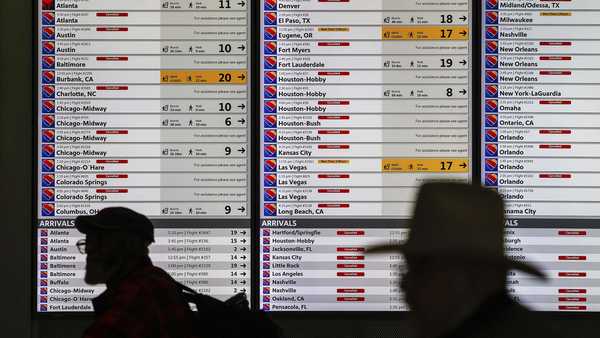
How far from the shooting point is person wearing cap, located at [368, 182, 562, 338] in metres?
1.70

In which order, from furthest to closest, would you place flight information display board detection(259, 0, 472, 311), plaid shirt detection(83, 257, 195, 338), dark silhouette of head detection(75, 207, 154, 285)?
1. flight information display board detection(259, 0, 472, 311)
2. dark silhouette of head detection(75, 207, 154, 285)
3. plaid shirt detection(83, 257, 195, 338)

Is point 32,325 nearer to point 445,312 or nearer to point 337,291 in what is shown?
point 337,291

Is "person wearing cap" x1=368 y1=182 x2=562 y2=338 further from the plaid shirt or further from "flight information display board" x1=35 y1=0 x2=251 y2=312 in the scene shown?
"flight information display board" x1=35 y1=0 x2=251 y2=312

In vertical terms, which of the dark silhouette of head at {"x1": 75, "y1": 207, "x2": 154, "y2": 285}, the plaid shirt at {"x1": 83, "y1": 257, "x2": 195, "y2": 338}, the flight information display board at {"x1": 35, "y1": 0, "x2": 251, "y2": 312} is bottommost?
the plaid shirt at {"x1": 83, "y1": 257, "x2": 195, "y2": 338}

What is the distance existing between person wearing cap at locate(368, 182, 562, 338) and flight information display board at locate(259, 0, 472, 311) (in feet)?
Answer: 8.19

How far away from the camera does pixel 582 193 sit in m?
4.39

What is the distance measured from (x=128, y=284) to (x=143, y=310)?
141 millimetres

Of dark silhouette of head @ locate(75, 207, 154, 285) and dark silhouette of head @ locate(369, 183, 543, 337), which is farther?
dark silhouette of head @ locate(75, 207, 154, 285)

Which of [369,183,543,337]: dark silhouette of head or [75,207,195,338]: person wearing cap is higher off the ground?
[369,183,543,337]: dark silhouette of head

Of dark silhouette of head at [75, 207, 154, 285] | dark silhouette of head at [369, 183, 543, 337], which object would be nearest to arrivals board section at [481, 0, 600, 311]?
dark silhouette of head at [75, 207, 154, 285]

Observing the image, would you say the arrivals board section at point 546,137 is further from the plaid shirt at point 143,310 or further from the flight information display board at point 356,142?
the plaid shirt at point 143,310

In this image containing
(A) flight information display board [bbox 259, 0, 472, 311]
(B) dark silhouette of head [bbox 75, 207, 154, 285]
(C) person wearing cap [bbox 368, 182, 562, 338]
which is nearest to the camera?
(C) person wearing cap [bbox 368, 182, 562, 338]

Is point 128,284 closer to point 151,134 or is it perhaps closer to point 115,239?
→ point 115,239

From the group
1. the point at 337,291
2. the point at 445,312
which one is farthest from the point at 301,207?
the point at 445,312
